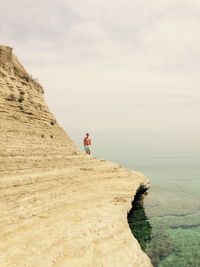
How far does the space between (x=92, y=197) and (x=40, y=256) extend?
8724mm

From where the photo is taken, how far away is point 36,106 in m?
31.9

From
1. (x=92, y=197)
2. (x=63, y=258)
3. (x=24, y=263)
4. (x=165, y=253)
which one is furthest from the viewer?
(x=165, y=253)

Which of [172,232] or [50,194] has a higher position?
[50,194]

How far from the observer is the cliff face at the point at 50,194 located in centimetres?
1534

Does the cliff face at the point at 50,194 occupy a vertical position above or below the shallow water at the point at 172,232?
above

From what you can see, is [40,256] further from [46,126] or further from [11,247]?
[46,126]

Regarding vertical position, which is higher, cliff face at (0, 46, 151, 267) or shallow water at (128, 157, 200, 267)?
cliff face at (0, 46, 151, 267)

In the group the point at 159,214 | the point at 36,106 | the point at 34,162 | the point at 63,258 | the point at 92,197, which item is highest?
the point at 36,106

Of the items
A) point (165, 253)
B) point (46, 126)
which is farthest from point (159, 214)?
point (46, 126)

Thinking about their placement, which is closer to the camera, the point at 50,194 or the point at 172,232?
the point at 50,194

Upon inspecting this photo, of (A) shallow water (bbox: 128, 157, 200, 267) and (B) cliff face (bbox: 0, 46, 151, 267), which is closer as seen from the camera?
(B) cliff face (bbox: 0, 46, 151, 267)

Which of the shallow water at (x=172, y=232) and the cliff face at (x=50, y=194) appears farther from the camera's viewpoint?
the shallow water at (x=172, y=232)

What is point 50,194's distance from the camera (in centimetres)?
2173

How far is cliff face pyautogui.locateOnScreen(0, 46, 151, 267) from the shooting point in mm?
15336
